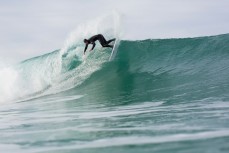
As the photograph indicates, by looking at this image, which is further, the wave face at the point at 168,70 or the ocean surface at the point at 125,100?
the wave face at the point at 168,70

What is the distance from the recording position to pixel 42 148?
5164mm

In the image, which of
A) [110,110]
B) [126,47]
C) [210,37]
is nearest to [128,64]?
[126,47]

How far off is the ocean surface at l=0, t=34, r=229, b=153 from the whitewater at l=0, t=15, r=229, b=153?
0.04ft

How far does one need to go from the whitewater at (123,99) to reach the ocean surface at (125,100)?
13 millimetres

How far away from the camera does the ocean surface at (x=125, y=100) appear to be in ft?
16.9

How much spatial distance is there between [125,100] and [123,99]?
246 millimetres

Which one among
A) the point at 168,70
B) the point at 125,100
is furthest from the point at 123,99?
the point at 168,70

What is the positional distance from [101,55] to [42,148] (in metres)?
12.3

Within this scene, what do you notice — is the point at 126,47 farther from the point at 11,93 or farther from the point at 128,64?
the point at 11,93

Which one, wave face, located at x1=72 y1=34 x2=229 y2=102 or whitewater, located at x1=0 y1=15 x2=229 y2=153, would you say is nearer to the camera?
whitewater, located at x1=0 y1=15 x2=229 y2=153

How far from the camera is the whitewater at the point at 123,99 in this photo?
5195 mm

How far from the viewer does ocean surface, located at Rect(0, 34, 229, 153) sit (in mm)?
5159

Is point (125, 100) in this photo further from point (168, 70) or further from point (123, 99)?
point (168, 70)

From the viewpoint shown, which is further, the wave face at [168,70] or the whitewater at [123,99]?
the wave face at [168,70]
